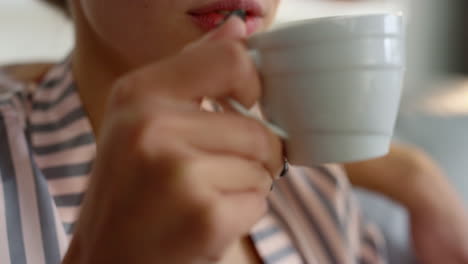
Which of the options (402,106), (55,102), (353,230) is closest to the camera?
(55,102)

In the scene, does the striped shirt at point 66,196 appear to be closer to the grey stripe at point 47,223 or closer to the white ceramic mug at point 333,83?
the grey stripe at point 47,223

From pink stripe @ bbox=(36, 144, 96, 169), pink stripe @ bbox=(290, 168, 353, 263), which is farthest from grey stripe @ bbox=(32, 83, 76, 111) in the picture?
pink stripe @ bbox=(290, 168, 353, 263)

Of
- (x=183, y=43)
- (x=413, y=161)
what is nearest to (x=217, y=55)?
(x=183, y=43)

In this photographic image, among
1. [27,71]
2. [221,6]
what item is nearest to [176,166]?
[221,6]

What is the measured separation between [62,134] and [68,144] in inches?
0.9

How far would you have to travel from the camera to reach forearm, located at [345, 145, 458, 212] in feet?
2.91

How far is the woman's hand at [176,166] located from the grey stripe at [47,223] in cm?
24

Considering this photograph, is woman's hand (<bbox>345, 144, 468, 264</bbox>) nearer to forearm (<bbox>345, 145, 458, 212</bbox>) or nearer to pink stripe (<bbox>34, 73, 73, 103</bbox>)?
forearm (<bbox>345, 145, 458, 212</bbox>)

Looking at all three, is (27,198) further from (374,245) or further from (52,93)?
(374,245)

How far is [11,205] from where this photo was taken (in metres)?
0.56

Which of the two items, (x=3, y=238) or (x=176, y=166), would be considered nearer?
(x=176, y=166)

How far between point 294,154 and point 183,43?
0.22m

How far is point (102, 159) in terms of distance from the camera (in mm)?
332

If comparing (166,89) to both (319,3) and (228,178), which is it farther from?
(319,3)
